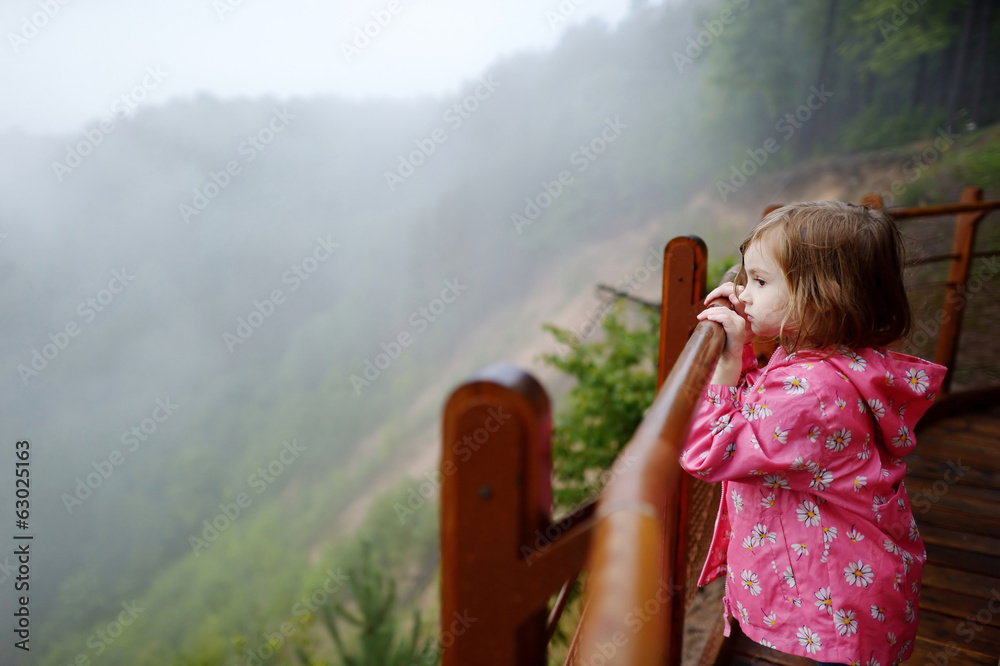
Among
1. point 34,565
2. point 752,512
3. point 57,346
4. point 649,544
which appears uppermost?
point 649,544

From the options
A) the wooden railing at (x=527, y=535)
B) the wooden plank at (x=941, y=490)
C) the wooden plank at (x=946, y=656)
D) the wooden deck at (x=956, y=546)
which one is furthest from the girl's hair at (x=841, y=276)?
the wooden plank at (x=941, y=490)

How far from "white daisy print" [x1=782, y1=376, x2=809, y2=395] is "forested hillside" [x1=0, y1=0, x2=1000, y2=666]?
35.1 ft

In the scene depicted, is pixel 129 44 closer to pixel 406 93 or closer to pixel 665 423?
pixel 406 93

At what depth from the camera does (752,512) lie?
102cm

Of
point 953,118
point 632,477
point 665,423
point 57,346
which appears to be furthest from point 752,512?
point 57,346

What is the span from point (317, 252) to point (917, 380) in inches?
828

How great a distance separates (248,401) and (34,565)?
20.6ft

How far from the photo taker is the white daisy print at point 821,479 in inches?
36.8

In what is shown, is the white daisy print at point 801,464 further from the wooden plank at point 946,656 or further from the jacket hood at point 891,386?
the wooden plank at point 946,656

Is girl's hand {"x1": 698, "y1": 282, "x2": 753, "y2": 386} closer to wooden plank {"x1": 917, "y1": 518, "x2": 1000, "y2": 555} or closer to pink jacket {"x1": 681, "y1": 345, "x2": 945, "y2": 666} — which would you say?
pink jacket {"x1": 681, "y1": 345, "x2": 945, "y2": 666}

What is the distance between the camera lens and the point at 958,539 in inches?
83.7

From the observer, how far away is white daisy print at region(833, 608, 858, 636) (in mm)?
949

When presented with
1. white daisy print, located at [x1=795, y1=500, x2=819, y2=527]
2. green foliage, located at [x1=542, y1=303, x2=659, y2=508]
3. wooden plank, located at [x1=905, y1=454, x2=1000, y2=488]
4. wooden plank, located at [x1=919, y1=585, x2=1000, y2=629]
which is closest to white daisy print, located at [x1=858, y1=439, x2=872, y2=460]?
white daisy print, located at [x1=795, y1=500, x2=819, y2=527]

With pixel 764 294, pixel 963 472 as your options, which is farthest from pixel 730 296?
pixel 963 472
